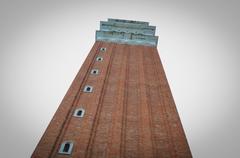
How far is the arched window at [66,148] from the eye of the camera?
2106 centimetres

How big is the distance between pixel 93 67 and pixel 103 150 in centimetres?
1449

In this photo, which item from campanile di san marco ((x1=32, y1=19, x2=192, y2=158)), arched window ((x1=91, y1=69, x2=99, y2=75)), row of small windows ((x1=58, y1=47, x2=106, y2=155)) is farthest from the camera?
arched window ((x1=91, y1=69, x2=99, y2=75))

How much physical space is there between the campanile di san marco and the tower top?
5.44m

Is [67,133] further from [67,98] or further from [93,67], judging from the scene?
[93,67]

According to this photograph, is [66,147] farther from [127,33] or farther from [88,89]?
[127,33]

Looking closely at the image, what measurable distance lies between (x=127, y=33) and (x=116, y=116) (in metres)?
21.1

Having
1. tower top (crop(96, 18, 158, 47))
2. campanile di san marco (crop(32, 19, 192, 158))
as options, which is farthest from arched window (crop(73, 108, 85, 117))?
tower top (crop(96, 18, 158, 47))

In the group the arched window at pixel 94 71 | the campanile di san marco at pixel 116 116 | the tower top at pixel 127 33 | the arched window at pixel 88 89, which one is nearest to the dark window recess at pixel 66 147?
the campanile di san marco at pixel 116 116

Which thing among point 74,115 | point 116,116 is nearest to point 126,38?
point 116,116

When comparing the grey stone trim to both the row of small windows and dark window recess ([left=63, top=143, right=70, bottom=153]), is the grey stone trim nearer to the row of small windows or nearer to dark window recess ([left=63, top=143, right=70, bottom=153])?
the row of small windows

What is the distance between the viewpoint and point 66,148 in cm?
2152

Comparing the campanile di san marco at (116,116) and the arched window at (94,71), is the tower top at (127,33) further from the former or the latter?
the arched window at (94,71)

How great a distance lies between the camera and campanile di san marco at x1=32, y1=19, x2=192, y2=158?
21758 mm

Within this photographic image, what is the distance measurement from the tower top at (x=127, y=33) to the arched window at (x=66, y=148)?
2385 cm
